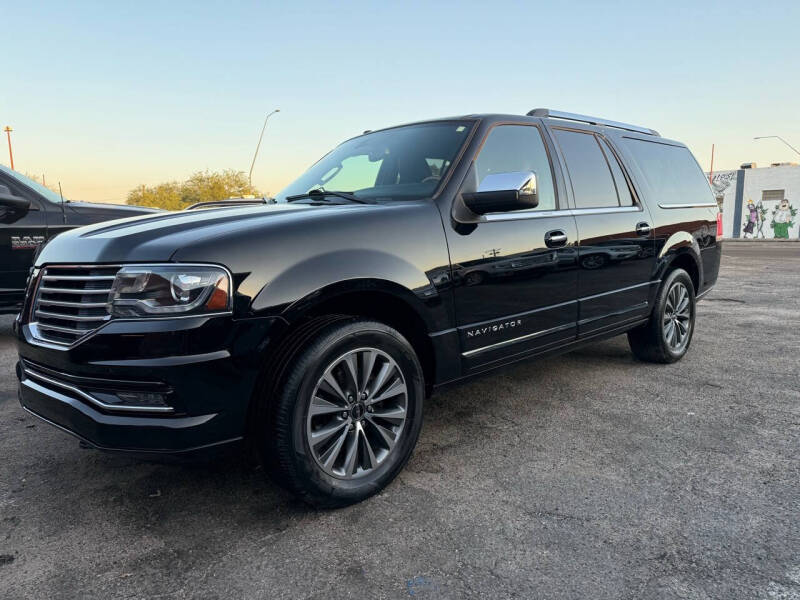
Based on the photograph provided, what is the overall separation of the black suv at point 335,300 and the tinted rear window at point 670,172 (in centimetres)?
85

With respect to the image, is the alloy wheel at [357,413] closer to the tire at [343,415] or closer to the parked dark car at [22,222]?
the tire at [343,415]

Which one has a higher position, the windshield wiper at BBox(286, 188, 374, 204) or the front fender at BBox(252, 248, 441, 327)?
the windshield wiper at BBox(286, 188, 374, 204)

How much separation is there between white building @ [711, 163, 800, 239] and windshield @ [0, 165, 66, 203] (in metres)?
41.9

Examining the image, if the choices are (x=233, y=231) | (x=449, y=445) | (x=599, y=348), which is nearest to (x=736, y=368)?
(x=599, y=348)

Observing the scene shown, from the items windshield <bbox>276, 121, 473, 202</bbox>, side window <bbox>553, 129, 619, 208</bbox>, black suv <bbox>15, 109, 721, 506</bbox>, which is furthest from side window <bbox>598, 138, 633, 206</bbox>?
windshield <bbox>276, 121, 473, 202</bbox>

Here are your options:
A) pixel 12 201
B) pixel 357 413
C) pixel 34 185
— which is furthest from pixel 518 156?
pixel 34 185

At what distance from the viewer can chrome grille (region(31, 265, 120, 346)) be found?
217 cm

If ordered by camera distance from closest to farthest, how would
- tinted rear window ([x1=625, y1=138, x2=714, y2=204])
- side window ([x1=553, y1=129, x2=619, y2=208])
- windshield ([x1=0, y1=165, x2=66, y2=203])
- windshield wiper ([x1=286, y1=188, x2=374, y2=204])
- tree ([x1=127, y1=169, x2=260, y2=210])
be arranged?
windshield wiper ([x1=286, y1=188, x2=374, y2=204]) → side window ([x1=553, y1=129, x2=619, y2=208]) → tinted rear window ([x1=625, y1=138, x2=714, y2=204]) → windshield ([x1=0, y1=165, x2=66, y2=203]) → tree ([x1=127, y1=169, x2=260, y2=210])

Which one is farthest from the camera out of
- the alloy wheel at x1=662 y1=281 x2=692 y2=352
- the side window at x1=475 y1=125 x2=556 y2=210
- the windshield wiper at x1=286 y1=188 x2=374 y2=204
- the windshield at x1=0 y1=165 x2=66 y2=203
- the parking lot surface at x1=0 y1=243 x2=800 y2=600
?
the windshield at x1=0 y1=165 x2=66 y2=203

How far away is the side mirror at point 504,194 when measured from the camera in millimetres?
2824

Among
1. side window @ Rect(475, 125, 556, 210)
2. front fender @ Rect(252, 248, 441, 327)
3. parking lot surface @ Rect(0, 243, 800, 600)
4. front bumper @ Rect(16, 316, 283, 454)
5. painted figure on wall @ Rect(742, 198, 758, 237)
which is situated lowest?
painted figure on wall @ Rect(742, 198, 758, 237)

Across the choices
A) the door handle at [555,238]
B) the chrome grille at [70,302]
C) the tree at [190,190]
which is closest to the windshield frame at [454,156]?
the door handle at [555,238]

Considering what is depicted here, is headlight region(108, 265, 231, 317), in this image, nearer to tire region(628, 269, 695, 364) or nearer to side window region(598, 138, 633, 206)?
side window region(598, 138, 633, 206)

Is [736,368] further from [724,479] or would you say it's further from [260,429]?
[260,429]
